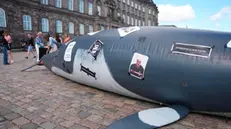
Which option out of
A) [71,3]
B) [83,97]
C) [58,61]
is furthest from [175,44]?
[71,3]

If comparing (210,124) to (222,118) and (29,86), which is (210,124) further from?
(29,86)

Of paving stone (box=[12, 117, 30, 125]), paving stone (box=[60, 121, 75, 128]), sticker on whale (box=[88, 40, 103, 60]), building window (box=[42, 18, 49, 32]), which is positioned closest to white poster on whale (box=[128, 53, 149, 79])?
sticker on whale (box=[88, 40, 103, 60])

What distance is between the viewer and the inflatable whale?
273cm

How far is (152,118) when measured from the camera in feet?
9.16

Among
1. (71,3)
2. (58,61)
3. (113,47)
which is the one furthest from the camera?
(71,3)

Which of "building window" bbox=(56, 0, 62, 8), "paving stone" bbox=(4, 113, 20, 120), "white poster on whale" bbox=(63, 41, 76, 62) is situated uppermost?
"building window" bbox=(56, 0, 62, 8)

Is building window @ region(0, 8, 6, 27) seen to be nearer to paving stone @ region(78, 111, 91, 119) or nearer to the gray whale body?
the gray whale body

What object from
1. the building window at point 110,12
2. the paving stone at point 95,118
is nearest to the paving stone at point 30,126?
the paving stone at point 95,118

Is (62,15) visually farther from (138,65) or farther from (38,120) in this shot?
(38,120)

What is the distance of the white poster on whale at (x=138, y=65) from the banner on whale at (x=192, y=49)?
58 centimetres

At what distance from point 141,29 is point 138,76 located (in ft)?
4.23

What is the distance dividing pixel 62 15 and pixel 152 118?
29932mm

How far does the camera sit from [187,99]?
304 centimetres

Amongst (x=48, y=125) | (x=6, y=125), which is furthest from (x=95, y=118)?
(x=6, y=125)
